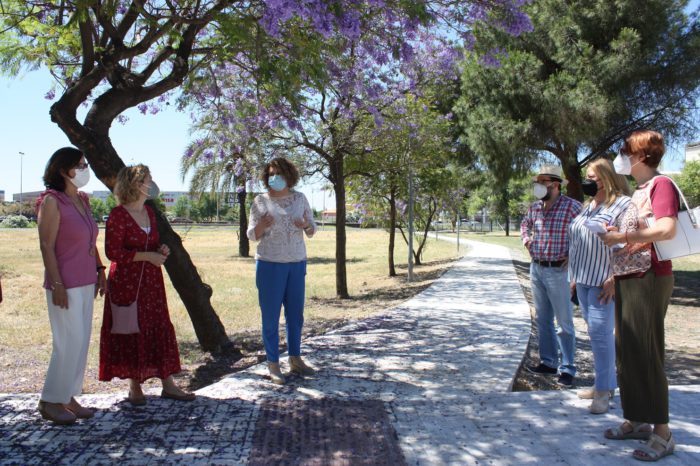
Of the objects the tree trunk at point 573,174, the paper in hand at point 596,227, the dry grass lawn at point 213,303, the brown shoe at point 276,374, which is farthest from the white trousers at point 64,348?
the tree trunk at point 573,174

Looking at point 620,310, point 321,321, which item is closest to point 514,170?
point 321,321

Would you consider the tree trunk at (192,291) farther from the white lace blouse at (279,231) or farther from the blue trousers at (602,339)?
the blue trousers at (602,339)

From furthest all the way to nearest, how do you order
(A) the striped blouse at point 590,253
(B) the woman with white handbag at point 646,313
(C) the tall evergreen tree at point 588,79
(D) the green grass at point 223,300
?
(C) the tall evergreen tree at point 588,79 < (D) the green grass at point 223,300 < (A) the striped blouse at point 590,253 < (B) the woman with white handbag at point 646,313

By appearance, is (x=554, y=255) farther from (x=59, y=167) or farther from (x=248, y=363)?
(x=59, y=167)

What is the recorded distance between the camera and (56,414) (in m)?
3.82

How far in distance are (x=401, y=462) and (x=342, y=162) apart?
923 cm

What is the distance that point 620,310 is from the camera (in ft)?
11.6

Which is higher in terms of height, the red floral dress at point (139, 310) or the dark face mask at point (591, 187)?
the dark face mask at point (591, 187)

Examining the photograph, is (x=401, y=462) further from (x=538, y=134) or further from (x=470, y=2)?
(x=538, y=134)

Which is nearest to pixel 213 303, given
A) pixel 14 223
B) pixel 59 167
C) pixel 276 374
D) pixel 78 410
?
pixel 276 374

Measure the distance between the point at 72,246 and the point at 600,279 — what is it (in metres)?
3.59

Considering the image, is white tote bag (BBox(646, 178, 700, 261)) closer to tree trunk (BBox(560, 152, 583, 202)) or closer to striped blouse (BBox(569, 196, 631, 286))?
striped blouse (BBox(569, 196, 631, 286))

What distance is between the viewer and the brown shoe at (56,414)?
3809 mm

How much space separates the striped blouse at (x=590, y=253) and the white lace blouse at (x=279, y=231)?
2133mm
